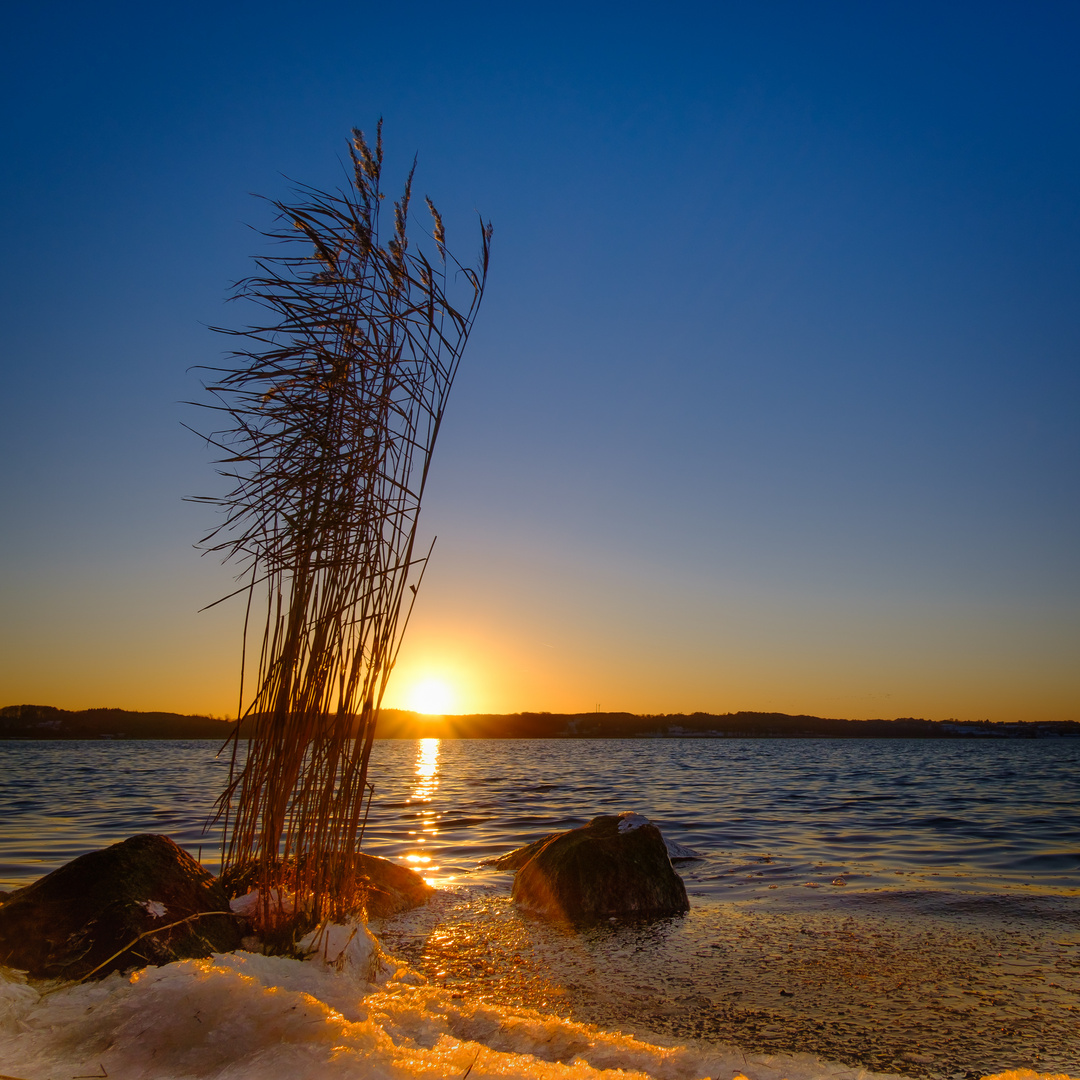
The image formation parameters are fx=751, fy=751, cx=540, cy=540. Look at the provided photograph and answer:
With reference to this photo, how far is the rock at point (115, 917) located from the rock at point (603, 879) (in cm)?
330

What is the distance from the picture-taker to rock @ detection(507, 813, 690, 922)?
21.1 ft

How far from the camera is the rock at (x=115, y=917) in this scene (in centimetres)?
333

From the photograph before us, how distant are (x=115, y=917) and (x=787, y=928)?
4.70 m

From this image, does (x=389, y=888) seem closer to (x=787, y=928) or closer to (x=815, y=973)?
(x=787, y=928)

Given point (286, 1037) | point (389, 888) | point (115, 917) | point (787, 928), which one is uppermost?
point (115, 917)

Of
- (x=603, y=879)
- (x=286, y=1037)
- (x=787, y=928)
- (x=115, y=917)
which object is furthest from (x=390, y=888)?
(x=286, y=1037)

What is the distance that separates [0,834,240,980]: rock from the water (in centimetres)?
148

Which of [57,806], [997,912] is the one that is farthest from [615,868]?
[57,806]

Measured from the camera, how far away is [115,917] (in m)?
3.51

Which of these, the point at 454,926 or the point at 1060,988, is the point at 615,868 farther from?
the point at 1060,988

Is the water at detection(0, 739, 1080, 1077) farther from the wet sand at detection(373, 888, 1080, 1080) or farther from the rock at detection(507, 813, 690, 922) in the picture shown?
the rock at detection(507, 813, 690, 922)

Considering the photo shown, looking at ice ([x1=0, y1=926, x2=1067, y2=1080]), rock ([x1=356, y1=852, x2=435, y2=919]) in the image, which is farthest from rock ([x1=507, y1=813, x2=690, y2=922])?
ice ([x1=0, y1=926, x2=1067, y2=1080])

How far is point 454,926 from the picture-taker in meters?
5.92

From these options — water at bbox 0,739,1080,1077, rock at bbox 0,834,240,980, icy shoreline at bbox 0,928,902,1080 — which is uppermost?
rock at bbox 0,834,240,980
